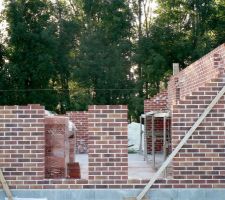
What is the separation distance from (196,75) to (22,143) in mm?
6991

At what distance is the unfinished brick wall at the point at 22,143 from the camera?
25.0ft

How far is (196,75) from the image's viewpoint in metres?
13.3

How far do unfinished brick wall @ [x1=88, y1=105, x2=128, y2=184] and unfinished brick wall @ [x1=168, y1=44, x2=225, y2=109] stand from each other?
1.64 m

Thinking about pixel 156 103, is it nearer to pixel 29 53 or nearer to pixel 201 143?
pixel 201 143

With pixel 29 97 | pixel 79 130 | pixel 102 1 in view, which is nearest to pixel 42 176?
pixel 79 130

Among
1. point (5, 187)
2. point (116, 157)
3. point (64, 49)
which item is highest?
point (64, 49)

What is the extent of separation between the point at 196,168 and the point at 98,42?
2211 centimetres

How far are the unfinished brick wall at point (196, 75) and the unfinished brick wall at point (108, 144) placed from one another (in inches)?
64.7

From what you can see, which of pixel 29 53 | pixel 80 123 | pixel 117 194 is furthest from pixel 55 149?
pixel 29 53

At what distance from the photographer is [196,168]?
7.68 metres

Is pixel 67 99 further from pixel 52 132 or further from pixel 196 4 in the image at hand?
pixel 52 132

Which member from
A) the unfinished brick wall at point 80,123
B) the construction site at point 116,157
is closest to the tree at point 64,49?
the unfinished brick wall at point 80,123

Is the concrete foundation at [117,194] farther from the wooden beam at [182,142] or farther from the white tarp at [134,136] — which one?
the white tarp at [134,136]

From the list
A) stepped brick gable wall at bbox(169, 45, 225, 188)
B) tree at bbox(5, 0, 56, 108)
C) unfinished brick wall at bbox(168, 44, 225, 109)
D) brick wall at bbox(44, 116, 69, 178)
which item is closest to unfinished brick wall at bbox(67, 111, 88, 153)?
unfinished brick wall at bbox(168, 44, 225, 109)
